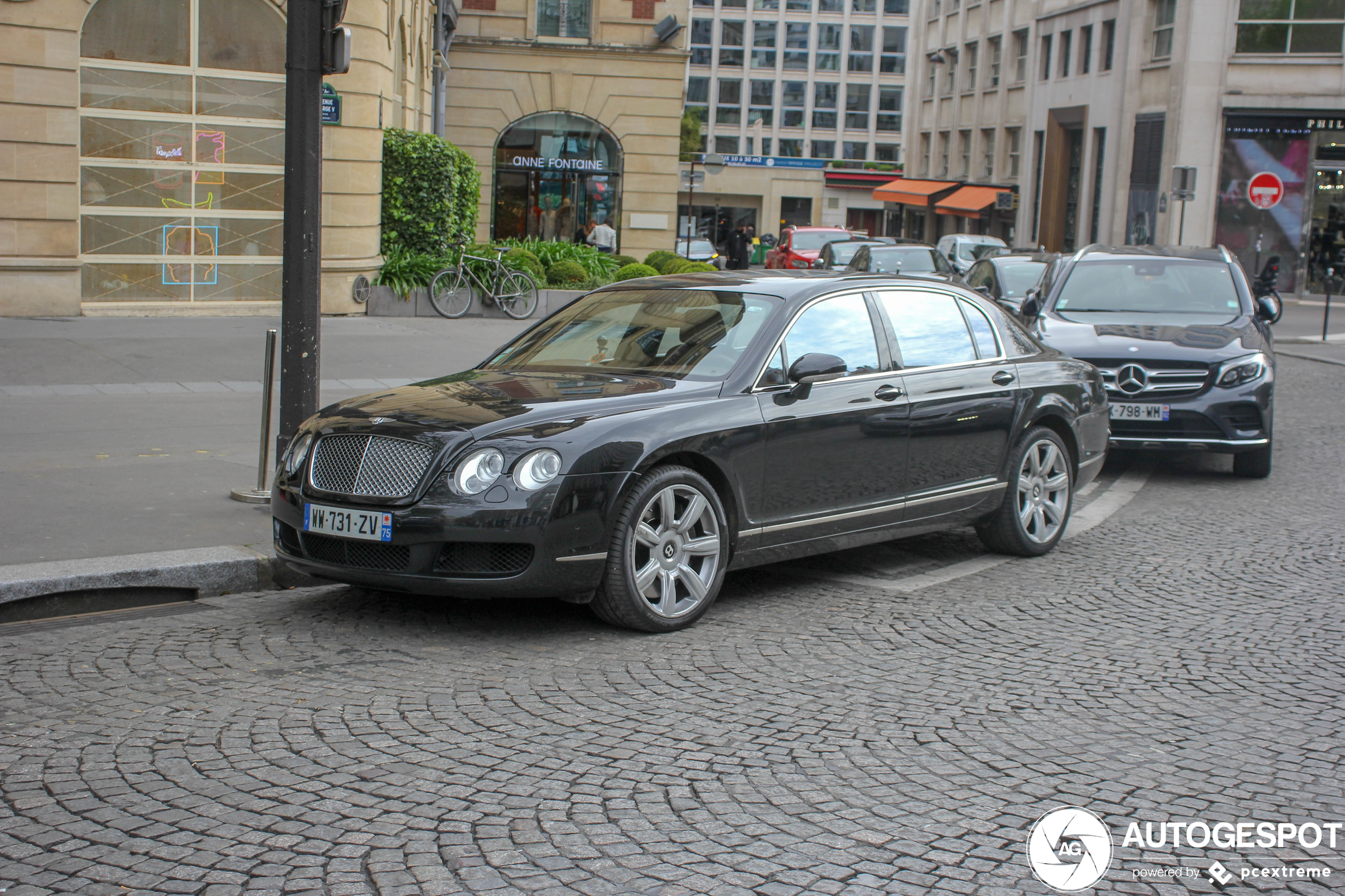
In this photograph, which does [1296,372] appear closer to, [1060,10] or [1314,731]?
[1314,731]

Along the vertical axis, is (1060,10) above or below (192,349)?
above

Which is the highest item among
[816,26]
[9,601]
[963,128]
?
[816,26]

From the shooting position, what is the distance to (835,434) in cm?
642

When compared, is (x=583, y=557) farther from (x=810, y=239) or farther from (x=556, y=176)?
(x=810, y=239)

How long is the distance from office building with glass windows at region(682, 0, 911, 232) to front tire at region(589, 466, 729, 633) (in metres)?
103

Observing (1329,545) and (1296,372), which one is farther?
(1296,372)

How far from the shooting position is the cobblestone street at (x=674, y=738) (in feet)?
11.5

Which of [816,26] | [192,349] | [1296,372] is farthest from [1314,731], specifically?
[816,26]

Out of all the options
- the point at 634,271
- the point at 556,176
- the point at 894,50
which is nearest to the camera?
the point at 634,271

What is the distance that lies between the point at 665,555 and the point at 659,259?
2204cm

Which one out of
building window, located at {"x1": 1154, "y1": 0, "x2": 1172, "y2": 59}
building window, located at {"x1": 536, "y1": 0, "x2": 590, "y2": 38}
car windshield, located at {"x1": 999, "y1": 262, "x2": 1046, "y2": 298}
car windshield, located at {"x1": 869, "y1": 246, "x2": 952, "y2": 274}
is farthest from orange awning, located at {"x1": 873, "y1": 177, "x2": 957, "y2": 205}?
car windshield, located at {"x1": 999, "y1": 262, "x2": 1046, "y2": 298}

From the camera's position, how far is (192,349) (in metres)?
14.9

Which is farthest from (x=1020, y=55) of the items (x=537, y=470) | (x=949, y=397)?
(x=537, y=470)

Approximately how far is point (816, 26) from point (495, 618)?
351 feet
